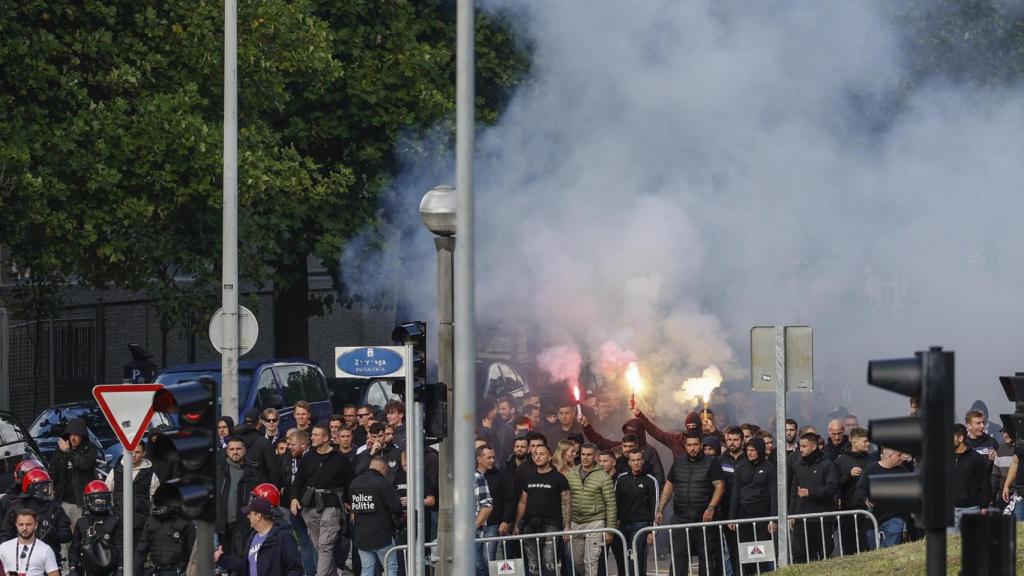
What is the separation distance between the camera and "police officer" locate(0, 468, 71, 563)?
15.8 meters

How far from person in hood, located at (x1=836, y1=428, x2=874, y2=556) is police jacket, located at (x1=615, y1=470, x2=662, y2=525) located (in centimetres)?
169

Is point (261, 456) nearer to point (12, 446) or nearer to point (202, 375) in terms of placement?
point (12, 446)

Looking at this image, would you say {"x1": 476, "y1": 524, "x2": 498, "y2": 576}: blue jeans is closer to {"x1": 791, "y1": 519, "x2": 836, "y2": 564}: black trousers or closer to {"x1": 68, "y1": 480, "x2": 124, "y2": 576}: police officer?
{"x1": 791, "y1": 519, "x2": 836, "y2": 564}: black trousers

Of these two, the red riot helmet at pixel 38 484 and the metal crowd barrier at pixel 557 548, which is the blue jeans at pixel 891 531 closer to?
the metal crowd barrier at pixel 557 548

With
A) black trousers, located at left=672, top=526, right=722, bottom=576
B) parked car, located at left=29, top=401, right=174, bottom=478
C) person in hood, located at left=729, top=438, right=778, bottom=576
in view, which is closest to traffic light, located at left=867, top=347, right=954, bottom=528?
black trousers, located at left=672, top=526, right=722, bottom=576

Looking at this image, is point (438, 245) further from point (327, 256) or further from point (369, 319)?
point (369, 319)

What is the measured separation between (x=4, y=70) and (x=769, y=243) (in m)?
10.2

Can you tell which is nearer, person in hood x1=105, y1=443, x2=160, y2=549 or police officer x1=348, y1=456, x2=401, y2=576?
person in hood x1=105, y1=443, x2=160, y2=549

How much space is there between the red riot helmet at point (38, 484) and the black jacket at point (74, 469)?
6.51ft

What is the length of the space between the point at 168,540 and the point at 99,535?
1.06m

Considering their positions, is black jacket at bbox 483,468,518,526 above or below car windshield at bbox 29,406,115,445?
below

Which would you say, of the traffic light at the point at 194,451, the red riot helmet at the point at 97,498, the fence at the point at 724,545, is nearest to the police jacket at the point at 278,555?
the fence at the point at 724,545

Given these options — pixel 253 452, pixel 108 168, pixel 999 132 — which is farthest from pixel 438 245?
pixel 999 132

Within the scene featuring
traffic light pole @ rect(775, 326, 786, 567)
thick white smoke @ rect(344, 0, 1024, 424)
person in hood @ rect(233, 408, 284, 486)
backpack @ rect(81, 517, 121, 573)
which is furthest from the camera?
thick white smoke @ rect(344, 0, 1024, 424)
